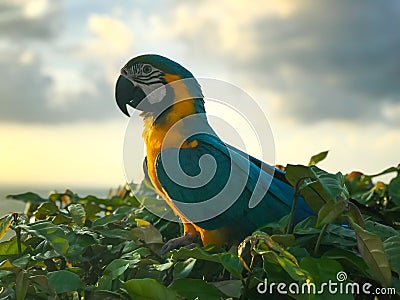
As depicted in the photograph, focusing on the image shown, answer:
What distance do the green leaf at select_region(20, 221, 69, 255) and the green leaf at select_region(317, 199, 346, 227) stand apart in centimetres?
59

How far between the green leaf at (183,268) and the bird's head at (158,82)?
2.94 feet

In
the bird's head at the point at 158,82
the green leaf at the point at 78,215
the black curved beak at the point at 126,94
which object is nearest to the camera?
the green leaf at the point at 78,215

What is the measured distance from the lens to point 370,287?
1178 mm

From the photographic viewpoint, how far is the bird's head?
1.92m

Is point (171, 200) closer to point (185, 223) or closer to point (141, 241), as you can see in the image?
point (185, 223)

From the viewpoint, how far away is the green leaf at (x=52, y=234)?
1.18 meters

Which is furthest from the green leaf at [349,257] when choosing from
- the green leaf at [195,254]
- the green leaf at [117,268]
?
the green leaf at [117,268]

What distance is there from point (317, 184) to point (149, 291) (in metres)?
0.42

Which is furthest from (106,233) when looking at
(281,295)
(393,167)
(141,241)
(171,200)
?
(393,167)

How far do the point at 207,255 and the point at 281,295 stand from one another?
0.18m

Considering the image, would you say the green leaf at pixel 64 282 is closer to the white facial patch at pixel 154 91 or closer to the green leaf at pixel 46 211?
the green leaf at pixel 46 211

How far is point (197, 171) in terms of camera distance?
1704mm

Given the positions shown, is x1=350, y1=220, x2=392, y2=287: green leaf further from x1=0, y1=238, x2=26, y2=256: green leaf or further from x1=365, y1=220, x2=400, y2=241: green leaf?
x1=0, y1=238, x2=26, y2=256: green leaf

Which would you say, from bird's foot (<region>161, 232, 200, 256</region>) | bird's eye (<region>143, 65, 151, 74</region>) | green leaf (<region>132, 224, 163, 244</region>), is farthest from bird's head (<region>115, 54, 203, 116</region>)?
green leaf (<region>132, 224, 163, 244</region>)
